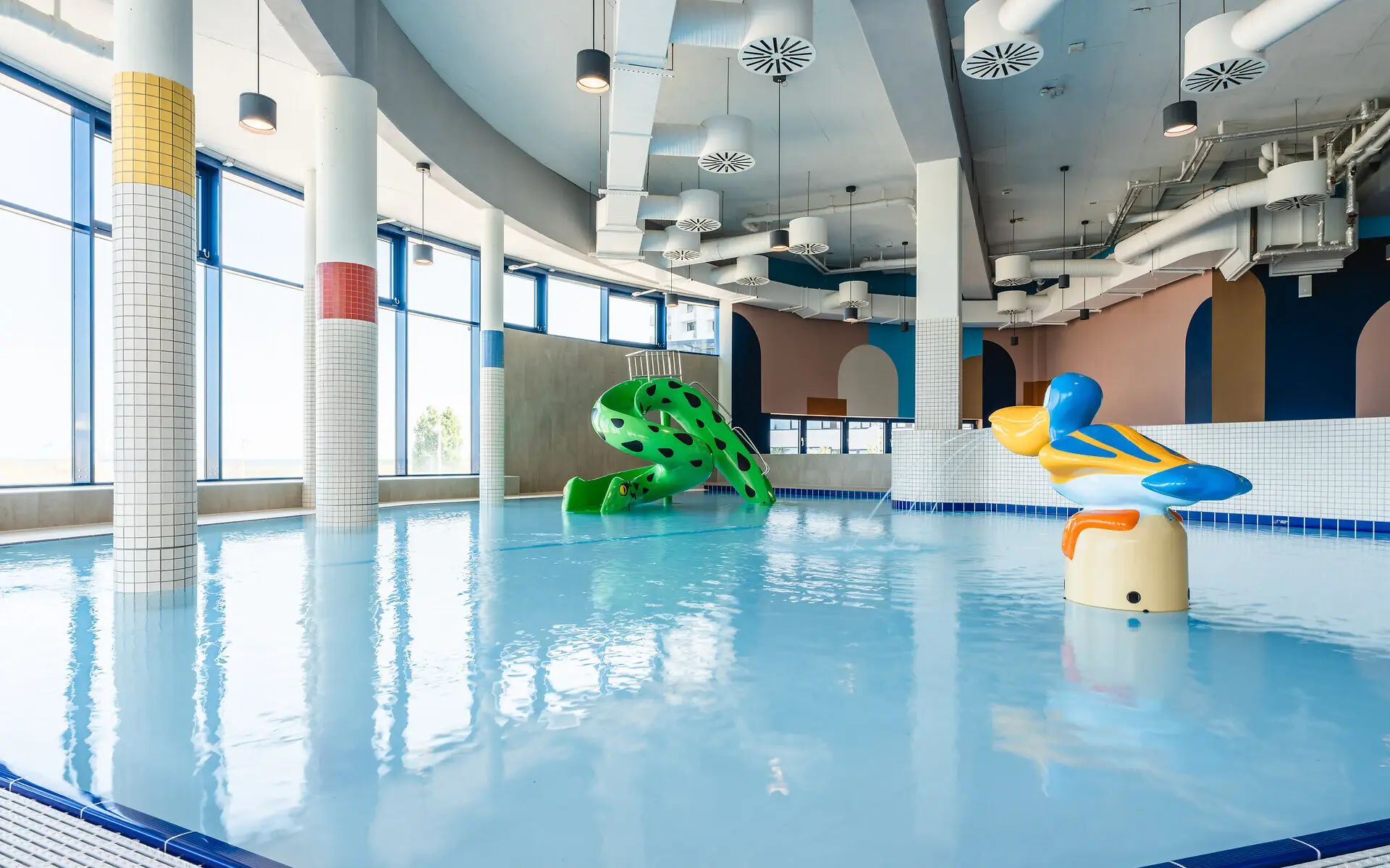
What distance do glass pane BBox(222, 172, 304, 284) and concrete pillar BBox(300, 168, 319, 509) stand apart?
0.34 metres

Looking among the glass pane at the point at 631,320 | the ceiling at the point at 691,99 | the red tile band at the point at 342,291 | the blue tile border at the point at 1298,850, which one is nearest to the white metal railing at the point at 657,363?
the glass pane at the point at 631,320

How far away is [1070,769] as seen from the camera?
5.98 ft

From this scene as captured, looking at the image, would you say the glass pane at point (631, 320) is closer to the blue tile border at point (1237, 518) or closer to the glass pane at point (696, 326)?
the glass pane at point (696, 326)

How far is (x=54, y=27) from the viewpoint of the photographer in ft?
20.5

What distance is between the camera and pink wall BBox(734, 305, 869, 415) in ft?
54.9

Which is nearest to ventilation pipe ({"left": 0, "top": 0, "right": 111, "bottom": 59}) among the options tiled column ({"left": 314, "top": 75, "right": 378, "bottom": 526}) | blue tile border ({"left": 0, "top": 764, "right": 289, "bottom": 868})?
tiled column ({"left": 314, "top": 75, "right": 378, "bottom": 526})

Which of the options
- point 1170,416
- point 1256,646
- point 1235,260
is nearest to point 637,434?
point 1256,646

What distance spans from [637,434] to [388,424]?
4698 millimetres

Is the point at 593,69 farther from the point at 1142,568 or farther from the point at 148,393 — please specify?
the point at 1142,568

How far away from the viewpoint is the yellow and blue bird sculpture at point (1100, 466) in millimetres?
3521

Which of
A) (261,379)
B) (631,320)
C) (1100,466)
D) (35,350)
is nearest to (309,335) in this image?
(261,379)

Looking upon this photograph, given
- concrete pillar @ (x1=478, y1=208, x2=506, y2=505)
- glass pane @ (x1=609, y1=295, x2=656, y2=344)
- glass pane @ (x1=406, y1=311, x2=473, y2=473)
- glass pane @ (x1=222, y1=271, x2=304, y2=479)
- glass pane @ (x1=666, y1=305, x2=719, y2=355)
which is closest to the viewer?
glass pane @ (x1=222, y1=271, x2=304, y2=479)

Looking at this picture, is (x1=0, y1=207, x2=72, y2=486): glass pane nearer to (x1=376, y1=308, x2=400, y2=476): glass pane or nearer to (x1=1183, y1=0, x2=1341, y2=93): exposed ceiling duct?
(x1=376, y1=308, x2=400, y2=476): glass pane

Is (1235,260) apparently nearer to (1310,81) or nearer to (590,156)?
(1310,81)
